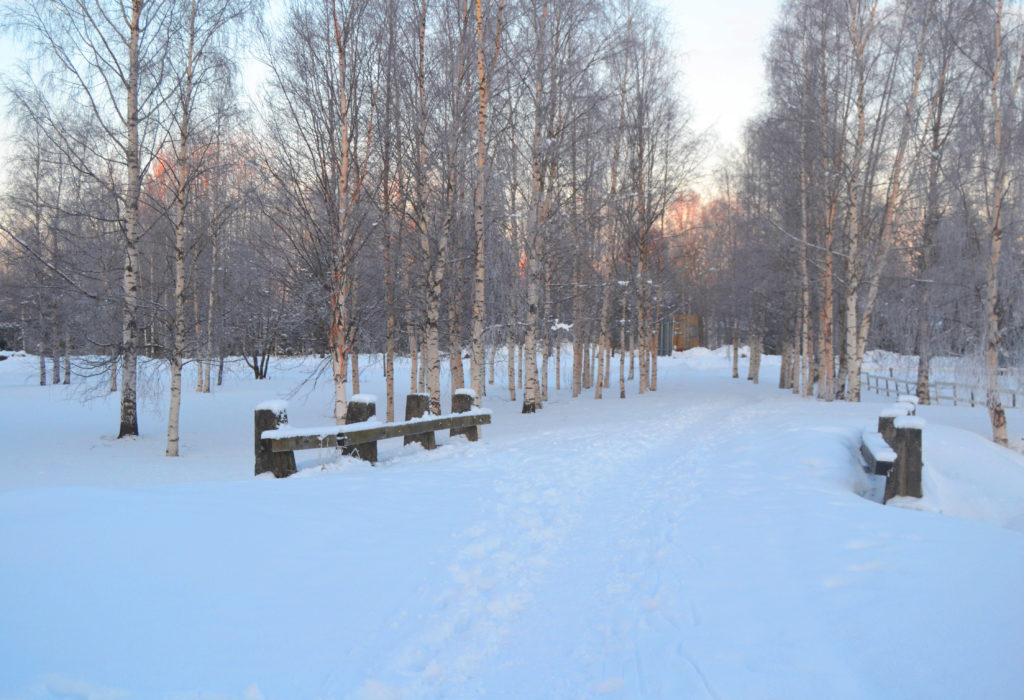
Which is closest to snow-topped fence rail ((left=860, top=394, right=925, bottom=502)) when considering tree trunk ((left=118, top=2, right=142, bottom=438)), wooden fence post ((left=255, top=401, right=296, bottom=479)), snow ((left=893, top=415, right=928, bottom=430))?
snow ((left=893, top=415, right=928, bottom=430))

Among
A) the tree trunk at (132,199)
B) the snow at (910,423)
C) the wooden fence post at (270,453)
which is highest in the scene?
the tree trunk at (132,199)

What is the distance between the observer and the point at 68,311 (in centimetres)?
2386

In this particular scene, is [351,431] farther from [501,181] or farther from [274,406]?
[501,181]

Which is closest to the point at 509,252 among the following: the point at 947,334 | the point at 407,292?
the point at 407,292

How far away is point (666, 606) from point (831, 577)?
3.93 feet

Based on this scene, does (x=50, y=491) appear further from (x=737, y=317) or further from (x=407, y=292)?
(x=737, y=317)

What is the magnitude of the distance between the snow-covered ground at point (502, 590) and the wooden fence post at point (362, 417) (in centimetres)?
56

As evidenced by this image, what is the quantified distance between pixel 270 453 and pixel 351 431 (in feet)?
3.26

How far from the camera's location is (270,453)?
659cm

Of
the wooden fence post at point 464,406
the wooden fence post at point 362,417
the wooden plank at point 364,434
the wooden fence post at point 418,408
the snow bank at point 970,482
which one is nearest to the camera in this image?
the wooden plank at point 364,434

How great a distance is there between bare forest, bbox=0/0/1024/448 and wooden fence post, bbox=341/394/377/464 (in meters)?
2.85

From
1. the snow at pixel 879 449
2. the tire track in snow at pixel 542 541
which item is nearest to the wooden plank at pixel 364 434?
the tire track in snow at pixel 542 541

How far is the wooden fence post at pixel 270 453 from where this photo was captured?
660 cm

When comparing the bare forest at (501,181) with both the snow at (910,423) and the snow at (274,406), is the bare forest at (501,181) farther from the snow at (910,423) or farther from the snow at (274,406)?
the snow at (910,423)
